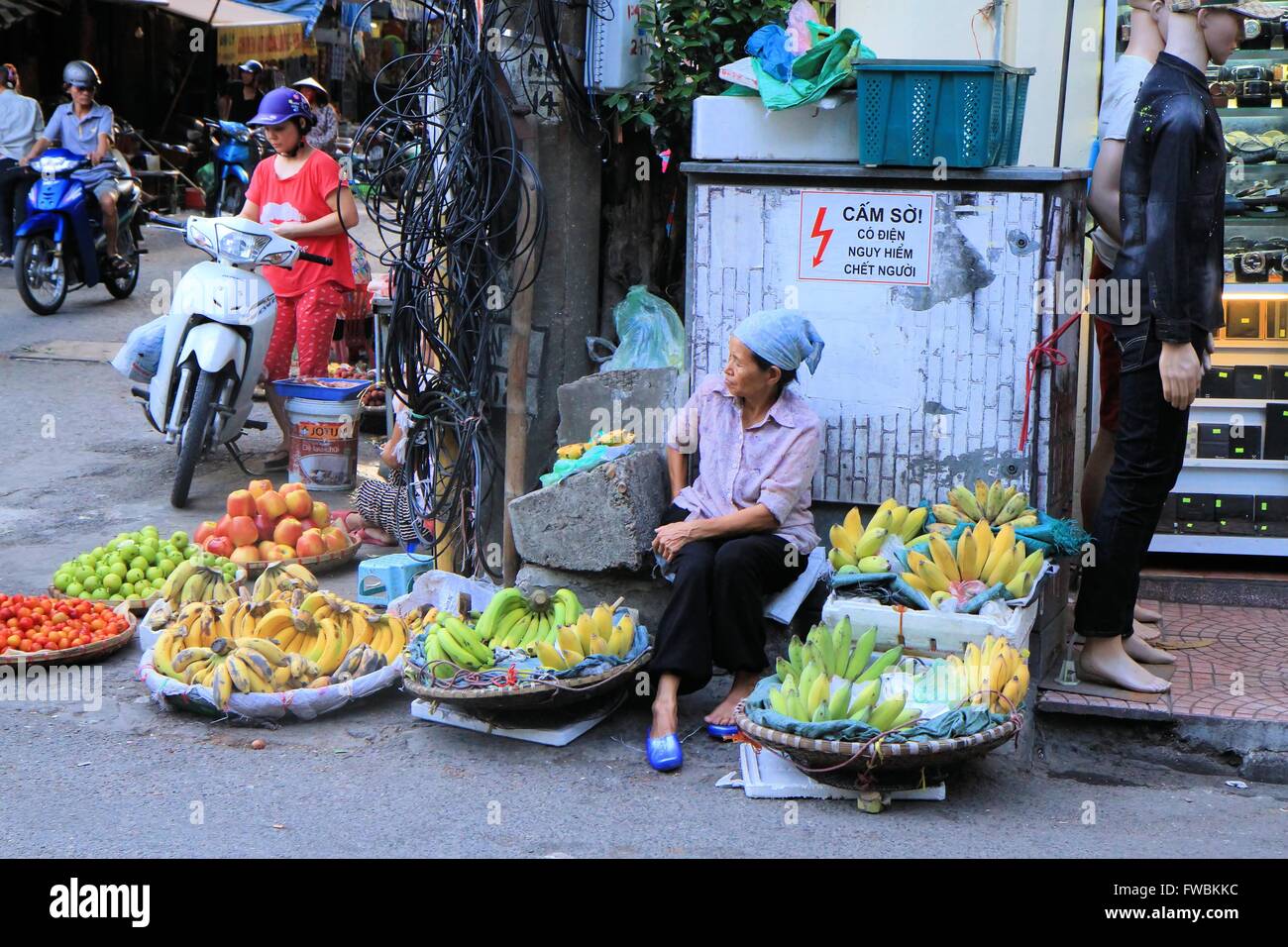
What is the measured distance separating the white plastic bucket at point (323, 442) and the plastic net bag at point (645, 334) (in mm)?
1809

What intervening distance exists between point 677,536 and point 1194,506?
276cm

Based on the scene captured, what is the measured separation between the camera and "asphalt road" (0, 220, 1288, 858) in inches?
149

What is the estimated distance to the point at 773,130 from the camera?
5180 millimetres

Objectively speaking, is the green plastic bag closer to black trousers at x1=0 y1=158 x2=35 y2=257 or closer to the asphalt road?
the asphalt road

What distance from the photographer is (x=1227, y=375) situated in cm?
618

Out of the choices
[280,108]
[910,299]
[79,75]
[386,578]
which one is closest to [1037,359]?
[910,299]

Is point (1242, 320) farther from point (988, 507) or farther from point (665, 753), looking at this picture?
point (665, 753)

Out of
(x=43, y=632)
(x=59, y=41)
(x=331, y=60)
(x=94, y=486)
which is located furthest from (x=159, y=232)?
(x=43, y=632)

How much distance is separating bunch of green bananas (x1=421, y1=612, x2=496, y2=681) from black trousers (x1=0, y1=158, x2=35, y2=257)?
965 cm

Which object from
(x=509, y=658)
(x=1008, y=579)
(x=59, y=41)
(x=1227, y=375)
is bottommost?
(x=509, y=658)

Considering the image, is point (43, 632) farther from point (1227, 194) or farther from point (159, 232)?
point (159, 232)

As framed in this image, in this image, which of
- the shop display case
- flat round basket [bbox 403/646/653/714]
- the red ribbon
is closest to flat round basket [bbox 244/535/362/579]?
flat round basket [bbox 403/646/653/714]

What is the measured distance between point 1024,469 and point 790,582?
979 millimetres

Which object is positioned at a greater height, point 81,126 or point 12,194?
point 81,126
